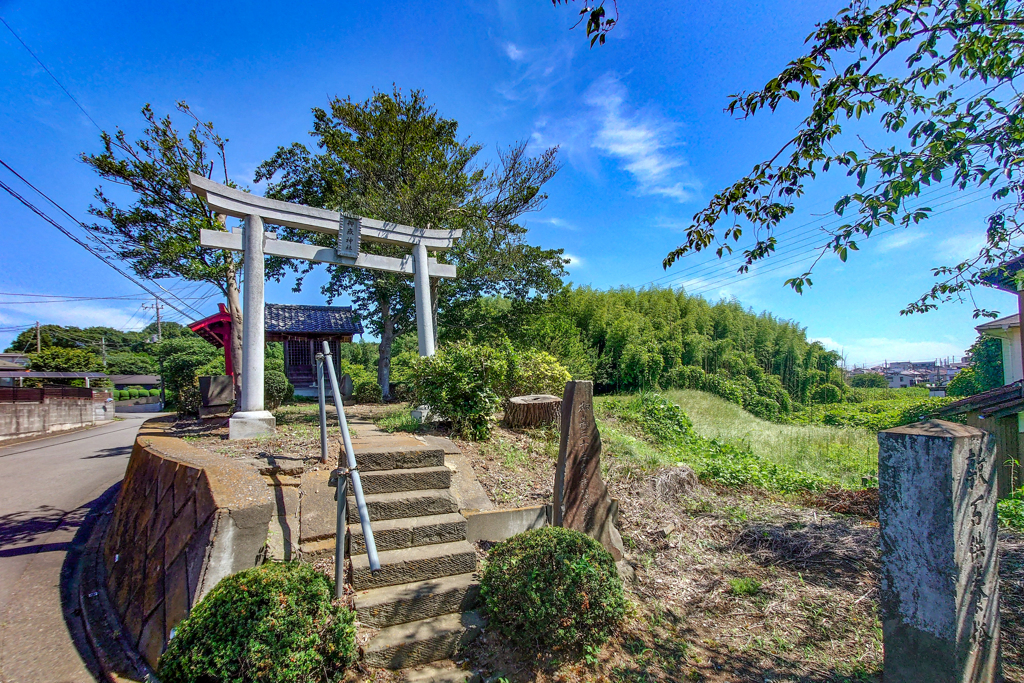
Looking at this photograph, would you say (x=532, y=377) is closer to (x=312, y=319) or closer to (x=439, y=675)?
(x=439, y=675)

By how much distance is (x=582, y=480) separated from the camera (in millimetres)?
3299

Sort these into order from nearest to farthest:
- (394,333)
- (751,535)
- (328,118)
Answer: (751,535) → (328,118) → (394,333)

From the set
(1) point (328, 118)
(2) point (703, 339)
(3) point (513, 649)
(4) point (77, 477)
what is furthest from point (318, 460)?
(2) point (703, 339)

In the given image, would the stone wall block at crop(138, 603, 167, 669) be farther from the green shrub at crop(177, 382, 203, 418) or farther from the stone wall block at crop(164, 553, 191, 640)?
the green shrub at crop(177, 382, 203, 418)

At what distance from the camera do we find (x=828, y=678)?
227cm

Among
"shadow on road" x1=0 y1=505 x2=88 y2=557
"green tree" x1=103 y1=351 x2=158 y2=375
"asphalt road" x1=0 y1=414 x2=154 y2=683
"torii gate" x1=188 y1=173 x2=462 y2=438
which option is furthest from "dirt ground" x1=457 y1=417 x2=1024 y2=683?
"green tree" x1=103 y1=351 x2=158 y2=375

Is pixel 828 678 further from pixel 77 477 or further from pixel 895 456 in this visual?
pixel 77 477

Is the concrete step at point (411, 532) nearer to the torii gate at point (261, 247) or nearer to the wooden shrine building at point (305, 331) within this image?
the torii gate at point (261, 247)

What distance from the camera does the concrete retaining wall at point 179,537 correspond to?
2.41 meters

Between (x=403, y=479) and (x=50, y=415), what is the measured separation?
1713 centimetres

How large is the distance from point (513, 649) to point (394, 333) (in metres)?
11.4

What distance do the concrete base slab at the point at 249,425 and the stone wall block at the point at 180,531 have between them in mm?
→ 2197

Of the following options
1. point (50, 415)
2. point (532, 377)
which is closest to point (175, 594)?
point (532, 377)

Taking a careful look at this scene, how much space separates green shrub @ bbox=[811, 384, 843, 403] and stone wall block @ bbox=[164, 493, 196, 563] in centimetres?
1873
